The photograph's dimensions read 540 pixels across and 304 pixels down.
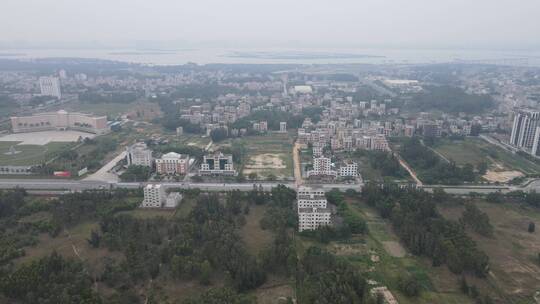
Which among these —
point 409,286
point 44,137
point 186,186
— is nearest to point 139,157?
point 186,186

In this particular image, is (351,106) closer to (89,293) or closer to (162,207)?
(162,207)

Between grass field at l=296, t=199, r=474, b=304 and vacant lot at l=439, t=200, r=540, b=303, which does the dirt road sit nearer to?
grass field at l=296, t=199, r=474, b=304

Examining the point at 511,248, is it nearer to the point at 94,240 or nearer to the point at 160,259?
the point at 160,259

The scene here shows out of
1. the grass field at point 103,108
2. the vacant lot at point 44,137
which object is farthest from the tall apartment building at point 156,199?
the grass field at point 103,108

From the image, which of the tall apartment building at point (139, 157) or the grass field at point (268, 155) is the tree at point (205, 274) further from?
the tall apartment building at point (139, 157)

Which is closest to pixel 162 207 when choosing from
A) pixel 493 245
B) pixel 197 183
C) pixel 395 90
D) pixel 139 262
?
pixel 197 183
